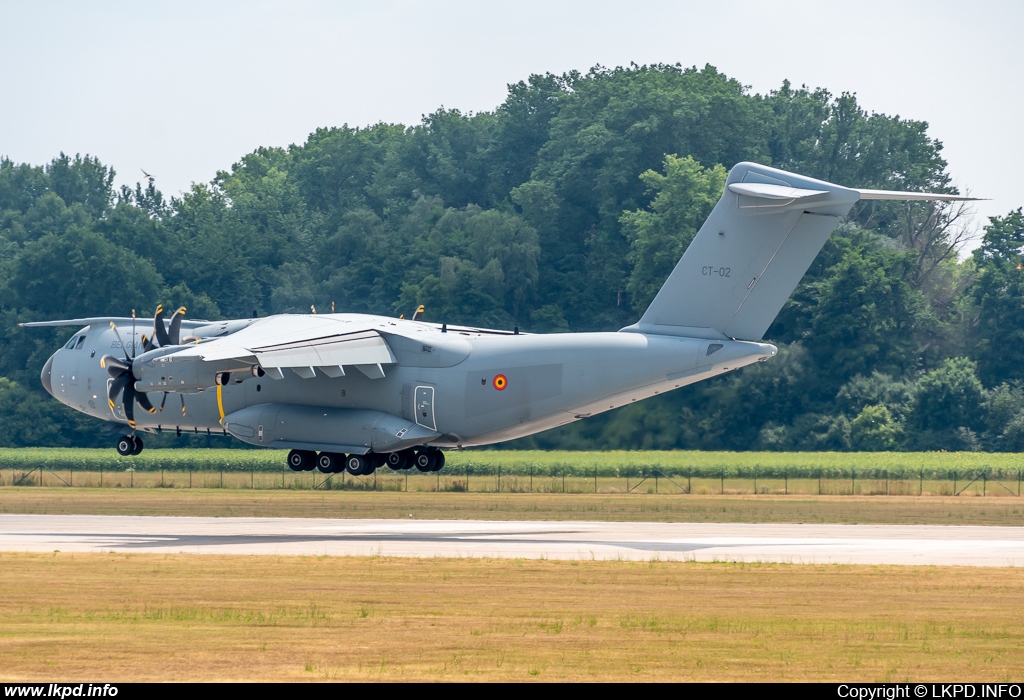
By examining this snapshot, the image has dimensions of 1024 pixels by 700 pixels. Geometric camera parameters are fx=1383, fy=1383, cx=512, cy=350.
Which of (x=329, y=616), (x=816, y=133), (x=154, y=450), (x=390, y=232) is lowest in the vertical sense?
(x=154, y=450)

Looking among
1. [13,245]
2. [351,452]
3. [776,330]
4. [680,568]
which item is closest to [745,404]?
A: [776,330]

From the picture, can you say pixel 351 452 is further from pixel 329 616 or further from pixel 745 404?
pixel 745 404

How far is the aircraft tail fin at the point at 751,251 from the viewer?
32.1m

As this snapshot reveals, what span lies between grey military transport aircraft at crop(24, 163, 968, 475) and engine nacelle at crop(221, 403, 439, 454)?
0.04 metres

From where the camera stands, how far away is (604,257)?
82.5 metres

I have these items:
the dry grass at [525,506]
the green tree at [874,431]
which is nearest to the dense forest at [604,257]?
the green tree at [874,431]

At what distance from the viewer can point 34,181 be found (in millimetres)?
118875

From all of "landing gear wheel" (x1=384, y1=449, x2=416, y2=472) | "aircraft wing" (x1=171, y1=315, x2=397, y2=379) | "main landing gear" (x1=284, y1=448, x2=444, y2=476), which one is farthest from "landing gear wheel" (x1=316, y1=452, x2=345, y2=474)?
"aircraft wing" (x1=171, y1=315, x2=397, y2=379)

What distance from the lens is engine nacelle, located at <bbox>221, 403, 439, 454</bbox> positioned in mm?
35281

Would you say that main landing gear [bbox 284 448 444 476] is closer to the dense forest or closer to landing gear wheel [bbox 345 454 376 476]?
landing gear wheel [bbox 345 454 376 476]

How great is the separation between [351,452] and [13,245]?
70583mm

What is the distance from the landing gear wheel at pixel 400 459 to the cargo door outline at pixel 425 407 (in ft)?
5.09

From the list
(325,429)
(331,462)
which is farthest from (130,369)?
(331,462)

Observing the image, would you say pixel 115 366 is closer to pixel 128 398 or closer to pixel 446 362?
pixel 128 398
